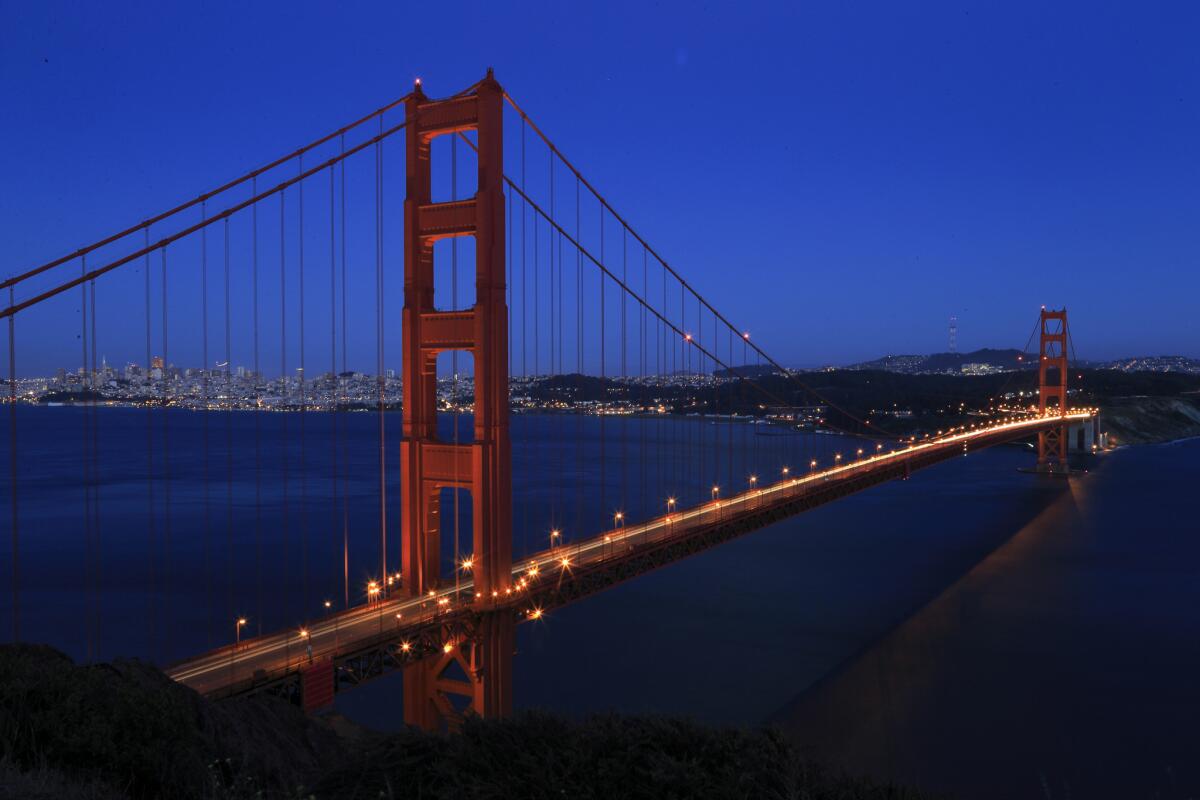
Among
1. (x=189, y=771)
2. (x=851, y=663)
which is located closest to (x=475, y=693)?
(x=189, y=771)

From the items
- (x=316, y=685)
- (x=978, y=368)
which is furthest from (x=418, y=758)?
(x=978, y=368)

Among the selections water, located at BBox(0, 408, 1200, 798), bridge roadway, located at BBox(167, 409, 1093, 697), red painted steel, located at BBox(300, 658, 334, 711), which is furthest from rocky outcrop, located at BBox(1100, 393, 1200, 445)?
red painted steel, located at BBox(300, 658, 334, 711)

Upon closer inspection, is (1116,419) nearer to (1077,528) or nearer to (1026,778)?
(1077,528)

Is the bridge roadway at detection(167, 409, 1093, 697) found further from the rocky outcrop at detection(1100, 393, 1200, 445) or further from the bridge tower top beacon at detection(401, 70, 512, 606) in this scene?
the rocky outcrop at detection(1100, 393, 1200, 445)

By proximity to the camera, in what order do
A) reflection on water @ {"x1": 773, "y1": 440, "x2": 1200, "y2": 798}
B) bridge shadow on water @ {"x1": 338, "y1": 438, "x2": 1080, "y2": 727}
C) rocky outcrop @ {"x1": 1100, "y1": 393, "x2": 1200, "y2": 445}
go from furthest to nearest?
1. rocky outcrop @ {"x1": 1100, "y1": 393, "x2": 1200, "y2": 445}
2. bridge shadow on water @ {"x1": 338, "y1": 438, "x2": 1080, "y2": 727}
3. reflection on water @ {"x1": 773, "y1": 440, "x2": 1200, "y2": 798}

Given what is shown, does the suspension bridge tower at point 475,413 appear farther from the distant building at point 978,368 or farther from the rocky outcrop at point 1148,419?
the distant building at point 978,368

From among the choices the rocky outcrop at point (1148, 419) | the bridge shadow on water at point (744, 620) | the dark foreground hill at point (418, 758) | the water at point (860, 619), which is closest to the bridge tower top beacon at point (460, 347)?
the bridge shadow on water at point (744, 620)

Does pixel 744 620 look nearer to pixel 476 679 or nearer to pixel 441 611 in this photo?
pixel 476 679
